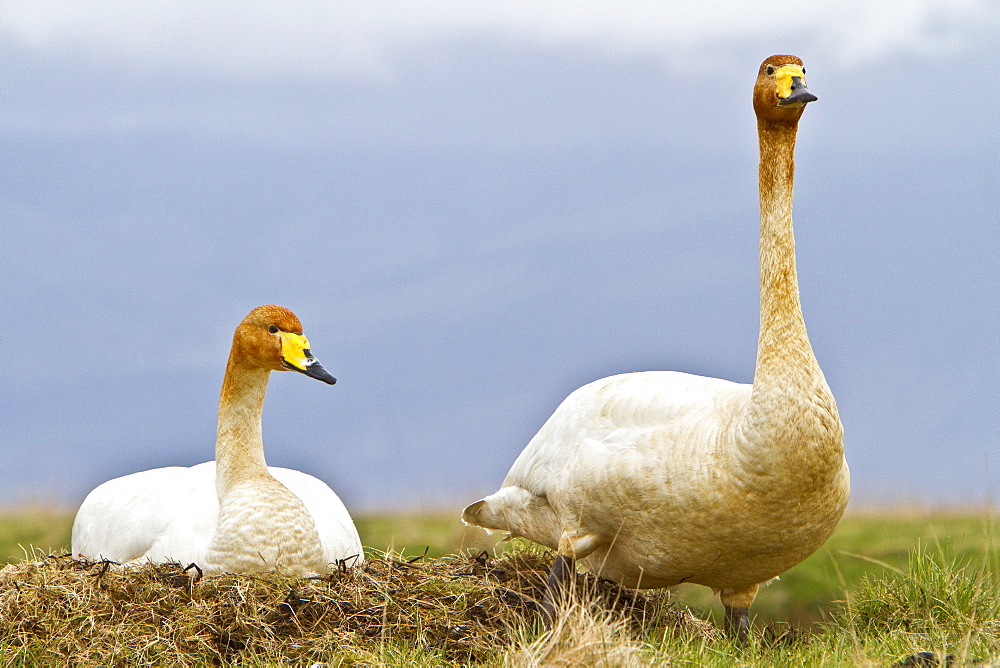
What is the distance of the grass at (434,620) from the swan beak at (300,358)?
1280mm

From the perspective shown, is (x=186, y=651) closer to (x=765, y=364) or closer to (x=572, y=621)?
(x=572, y=621)

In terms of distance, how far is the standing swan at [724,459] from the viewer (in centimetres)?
659

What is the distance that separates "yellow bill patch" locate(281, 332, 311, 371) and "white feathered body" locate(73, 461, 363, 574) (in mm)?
828

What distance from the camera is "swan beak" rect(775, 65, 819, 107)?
6488mm

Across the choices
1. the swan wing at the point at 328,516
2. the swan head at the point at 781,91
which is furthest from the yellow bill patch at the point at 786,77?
the swan wing at the point at 328,516

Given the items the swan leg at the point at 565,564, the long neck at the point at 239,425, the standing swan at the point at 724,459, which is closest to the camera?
the standing swan at the point at 724,459

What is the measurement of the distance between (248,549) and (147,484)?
70.3 inches

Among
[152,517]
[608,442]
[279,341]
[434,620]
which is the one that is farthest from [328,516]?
[608,442]

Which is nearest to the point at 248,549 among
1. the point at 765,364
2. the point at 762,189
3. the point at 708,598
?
the point at 765,364

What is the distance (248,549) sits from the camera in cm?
739

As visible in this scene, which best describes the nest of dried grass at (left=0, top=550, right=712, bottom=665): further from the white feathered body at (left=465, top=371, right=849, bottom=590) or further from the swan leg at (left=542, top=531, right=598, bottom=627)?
the white feathered body at (left=465, top=371, right=849, bottom=590)

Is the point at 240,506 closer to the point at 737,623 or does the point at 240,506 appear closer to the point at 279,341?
the point at 279,341

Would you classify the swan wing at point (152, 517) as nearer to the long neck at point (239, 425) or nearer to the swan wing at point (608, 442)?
the long neck at point (239, 425)

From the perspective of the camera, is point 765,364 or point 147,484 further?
point 147,484
